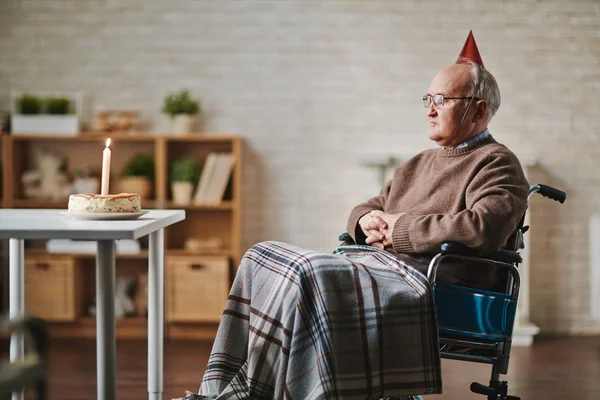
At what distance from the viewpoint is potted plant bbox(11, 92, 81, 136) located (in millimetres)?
4391

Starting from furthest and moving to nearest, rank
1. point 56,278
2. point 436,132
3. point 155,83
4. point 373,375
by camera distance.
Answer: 1. point 155,83
2. point 56,278
3. point 436,132
4. point 373,375

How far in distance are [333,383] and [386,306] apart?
0.85 ft

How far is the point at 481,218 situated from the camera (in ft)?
7.34

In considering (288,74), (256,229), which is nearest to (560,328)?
(256,229)

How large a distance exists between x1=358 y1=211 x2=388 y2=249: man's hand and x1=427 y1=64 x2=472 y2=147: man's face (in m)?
0.37

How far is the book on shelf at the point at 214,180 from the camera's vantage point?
4.38 meters

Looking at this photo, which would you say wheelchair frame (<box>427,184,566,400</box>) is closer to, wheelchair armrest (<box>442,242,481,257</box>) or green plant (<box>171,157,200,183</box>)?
wheelchair armrest (<box>442,242,481,257</box>)

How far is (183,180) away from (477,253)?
7.96 ft

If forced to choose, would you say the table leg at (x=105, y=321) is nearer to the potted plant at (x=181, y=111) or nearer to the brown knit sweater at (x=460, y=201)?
the brown knit sweater at (x=460, y=201)

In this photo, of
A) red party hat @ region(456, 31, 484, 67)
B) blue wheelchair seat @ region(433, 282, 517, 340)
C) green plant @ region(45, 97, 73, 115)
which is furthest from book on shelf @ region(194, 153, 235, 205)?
blue wheelchair seat @ region(433, 282, 517, 340)

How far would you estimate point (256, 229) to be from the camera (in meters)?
4.61

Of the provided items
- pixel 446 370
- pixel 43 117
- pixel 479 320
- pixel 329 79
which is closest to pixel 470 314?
pixel 479 320

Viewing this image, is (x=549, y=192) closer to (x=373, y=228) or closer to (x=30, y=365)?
(x=373, y=228)

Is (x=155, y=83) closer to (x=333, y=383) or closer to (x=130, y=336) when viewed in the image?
(x=130, y=336)
